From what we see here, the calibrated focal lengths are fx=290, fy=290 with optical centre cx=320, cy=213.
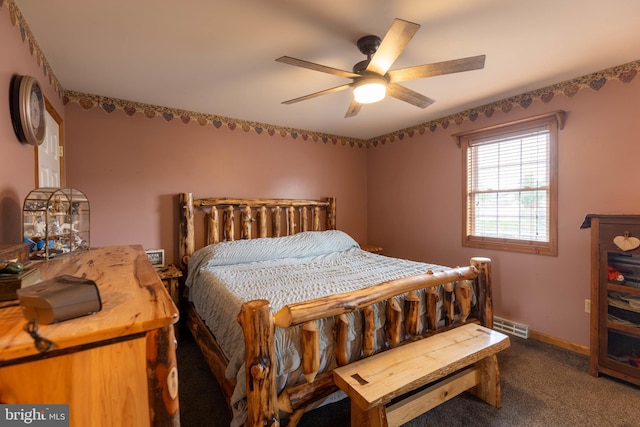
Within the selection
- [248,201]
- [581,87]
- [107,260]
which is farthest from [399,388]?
[581,87]

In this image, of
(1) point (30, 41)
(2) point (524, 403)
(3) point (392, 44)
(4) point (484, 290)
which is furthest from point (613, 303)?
(1) point (30, 41)

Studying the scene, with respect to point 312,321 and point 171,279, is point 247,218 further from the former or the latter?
point 312,321

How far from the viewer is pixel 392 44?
1.48 metres

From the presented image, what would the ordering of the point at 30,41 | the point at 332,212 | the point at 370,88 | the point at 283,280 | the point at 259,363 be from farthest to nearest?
1. the point at 332,212
2. the point at 283,280
3. the point at 370,88
4. the point at 30,41
5. the point at 259,363

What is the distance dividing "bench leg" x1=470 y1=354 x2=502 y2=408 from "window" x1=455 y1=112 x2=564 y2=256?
4.62 feet

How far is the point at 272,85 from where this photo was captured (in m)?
2.48

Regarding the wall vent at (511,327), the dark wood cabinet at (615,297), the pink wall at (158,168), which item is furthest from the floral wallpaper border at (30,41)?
the wall vent at (511,327)

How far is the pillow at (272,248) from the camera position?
2.74 m

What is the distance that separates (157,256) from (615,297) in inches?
153

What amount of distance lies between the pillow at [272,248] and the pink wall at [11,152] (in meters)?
1.33

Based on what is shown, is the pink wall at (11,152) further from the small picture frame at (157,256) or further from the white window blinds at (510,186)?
the white window blinds at (510,186)

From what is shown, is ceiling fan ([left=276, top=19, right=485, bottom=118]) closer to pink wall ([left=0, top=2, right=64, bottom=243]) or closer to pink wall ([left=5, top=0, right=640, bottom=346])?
pink wall ([left=0, top=2, right=64, bottom=243])

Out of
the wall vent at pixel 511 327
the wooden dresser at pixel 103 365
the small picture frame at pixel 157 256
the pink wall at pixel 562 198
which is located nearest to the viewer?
the wooden dresser at pixel 103 365

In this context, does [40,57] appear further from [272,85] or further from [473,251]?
[473,251]
